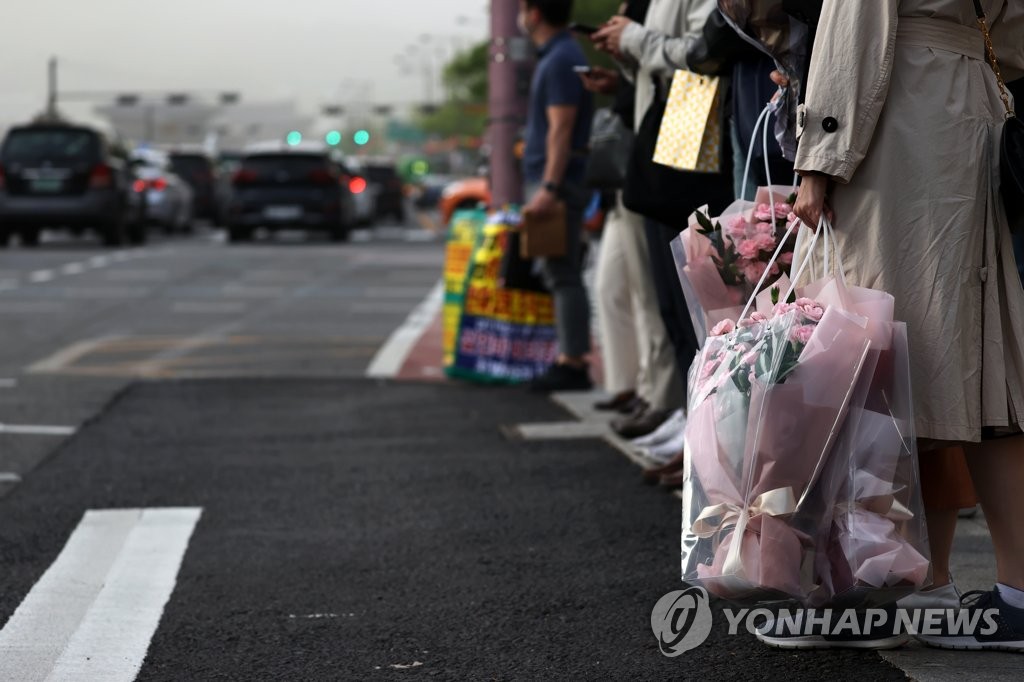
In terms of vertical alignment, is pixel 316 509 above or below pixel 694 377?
below

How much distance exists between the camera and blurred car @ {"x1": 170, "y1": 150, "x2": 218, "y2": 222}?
134 feet

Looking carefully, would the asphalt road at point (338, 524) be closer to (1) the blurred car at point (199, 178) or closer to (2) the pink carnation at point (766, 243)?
(2) the pink carnation at point (766, 243)

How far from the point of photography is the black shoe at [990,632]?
3.85 metres

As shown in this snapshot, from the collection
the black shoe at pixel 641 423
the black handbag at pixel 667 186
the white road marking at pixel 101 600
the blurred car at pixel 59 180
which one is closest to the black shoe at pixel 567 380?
the black shoe at pixel 641 423

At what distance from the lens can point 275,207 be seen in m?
30.3

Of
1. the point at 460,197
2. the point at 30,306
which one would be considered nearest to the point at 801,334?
the point at 30,306

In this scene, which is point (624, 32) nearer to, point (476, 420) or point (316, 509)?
point (316, 509)

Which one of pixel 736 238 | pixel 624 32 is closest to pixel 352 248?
pixel 624 32

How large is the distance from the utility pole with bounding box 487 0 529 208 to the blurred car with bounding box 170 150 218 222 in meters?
30.0

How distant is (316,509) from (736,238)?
2260 millimetres

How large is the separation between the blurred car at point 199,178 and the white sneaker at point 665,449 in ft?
114

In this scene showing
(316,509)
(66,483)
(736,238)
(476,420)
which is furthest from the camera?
(476,420)

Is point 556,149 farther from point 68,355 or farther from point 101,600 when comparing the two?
point 68,355

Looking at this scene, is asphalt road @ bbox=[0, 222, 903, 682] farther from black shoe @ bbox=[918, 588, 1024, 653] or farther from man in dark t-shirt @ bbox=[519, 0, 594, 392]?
man in dark t-shirt @ bbox=[519, 0, 594, 392]
